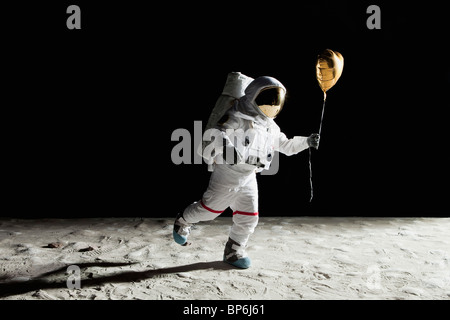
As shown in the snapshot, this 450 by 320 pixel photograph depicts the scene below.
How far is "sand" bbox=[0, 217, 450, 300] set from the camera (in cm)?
224

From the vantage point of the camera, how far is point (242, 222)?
2664mm

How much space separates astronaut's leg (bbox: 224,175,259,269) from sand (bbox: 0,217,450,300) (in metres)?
0.09

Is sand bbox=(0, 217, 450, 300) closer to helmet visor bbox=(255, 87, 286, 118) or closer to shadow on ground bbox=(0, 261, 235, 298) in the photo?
shadow on ground bbox=(0, 261, 235, 298)

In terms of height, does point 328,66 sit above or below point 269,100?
above

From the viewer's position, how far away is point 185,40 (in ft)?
13.2

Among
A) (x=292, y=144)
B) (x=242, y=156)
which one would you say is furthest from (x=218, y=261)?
(x=292, y=144)

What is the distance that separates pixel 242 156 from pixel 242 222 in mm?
452

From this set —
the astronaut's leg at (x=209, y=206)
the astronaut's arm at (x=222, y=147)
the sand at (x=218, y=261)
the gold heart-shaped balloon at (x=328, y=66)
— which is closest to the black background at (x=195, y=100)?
the sand at (x=218, y=261)

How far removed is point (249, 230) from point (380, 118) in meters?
2.29

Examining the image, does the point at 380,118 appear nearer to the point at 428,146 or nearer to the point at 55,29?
the point at 428,146

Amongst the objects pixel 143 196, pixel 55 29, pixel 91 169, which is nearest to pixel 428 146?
pixel 143 196

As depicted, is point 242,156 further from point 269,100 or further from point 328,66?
point 328,66

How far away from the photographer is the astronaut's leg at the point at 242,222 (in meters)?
2.64

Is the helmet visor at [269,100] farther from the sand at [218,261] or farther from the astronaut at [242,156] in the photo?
the sand at [218,261]
